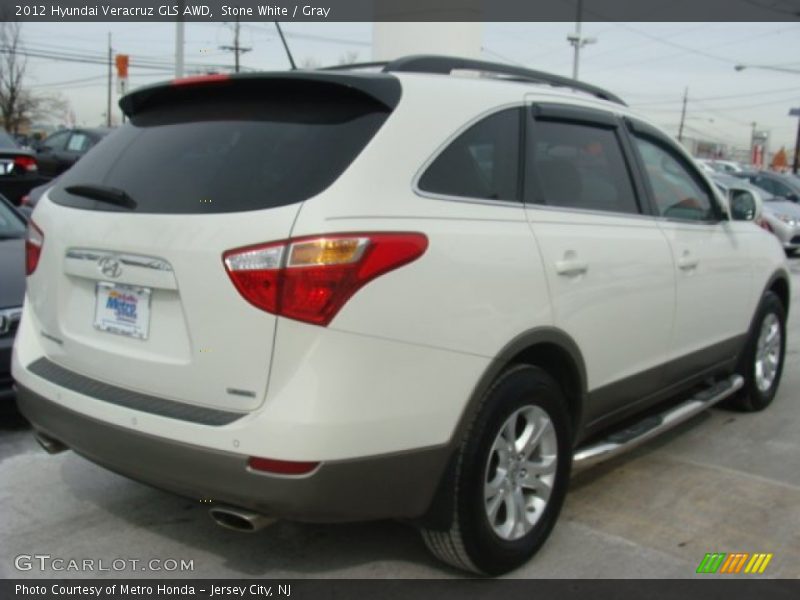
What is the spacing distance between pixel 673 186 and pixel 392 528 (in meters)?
2.32

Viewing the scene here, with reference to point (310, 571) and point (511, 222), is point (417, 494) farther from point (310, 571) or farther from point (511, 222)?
point (511, 222)

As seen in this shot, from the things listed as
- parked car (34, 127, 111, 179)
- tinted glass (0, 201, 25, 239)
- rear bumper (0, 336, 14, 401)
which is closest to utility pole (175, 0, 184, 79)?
parked car (34, 127, 111, 179)

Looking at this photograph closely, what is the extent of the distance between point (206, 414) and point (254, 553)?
96 cm

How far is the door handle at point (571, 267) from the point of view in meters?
3.18

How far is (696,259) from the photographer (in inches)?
167

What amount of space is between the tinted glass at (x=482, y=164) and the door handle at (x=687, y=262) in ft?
4.31

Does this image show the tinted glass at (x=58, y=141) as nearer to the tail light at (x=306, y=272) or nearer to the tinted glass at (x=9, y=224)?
the tinted glass at (x=9, y=224)

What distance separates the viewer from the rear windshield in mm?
2619

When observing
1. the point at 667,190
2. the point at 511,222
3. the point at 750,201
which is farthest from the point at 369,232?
the point at 750,201

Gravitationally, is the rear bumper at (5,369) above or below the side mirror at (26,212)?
below

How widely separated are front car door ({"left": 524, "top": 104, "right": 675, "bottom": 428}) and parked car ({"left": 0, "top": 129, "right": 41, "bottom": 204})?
435 inches

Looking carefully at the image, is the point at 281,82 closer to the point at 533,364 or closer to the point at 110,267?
the point at 110,267

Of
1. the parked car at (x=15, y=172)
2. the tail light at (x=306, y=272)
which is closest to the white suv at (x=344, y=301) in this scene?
the tail light at (x=306, y=272)

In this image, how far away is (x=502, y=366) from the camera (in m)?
2.91
